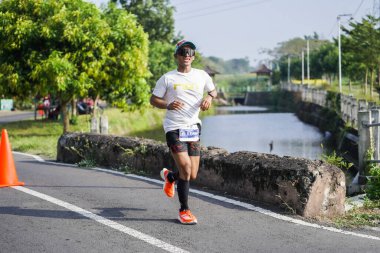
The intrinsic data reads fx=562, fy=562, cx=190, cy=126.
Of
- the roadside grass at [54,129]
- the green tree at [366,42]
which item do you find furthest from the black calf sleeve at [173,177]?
the green tree at [366,42]

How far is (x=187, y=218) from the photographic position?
19.2 feet

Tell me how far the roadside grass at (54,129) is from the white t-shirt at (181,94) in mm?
8788

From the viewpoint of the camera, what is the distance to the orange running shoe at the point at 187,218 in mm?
5836

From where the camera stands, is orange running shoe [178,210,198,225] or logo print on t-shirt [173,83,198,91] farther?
→ logo print on t-shirt [173,83,198,91]

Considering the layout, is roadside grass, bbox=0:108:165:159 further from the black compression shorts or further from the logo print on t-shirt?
the logo print on t-shirt

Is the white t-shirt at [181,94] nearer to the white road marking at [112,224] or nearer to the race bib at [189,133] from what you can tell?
the race bib at [189,133]

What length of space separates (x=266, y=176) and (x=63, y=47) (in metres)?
16.8

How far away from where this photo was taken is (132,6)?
5722 cm

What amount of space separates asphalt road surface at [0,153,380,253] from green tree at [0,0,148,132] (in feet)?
44.3

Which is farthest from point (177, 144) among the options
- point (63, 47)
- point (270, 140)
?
point (270, 140)

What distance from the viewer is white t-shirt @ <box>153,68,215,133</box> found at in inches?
235

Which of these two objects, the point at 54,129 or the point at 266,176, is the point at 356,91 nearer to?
the point at 54,129

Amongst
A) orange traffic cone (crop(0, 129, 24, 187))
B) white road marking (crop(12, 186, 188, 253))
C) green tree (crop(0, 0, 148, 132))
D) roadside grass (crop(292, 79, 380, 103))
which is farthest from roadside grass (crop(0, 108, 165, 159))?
roadside grass (crop(292, 79, 380, 103))

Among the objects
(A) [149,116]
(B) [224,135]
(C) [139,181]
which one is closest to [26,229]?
(C) [139,181]
